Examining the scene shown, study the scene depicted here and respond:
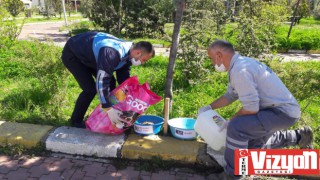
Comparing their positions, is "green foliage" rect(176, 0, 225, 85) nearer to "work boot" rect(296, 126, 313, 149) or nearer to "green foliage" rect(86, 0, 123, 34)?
"work boot" rect(296, 126, 313, 149)

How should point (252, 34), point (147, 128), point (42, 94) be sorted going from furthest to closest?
point (252, 34) < point (42, 94) < point (147, 128)

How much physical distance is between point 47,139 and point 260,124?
233 centimetres

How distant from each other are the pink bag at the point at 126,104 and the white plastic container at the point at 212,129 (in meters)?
0.64

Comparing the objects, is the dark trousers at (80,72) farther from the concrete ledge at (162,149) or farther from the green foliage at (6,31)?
the green foliage at (6,31)

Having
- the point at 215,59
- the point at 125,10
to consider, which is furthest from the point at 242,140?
the point at 125,10

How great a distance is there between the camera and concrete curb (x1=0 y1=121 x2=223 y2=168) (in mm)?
3314

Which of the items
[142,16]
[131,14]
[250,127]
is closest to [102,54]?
[250,127]

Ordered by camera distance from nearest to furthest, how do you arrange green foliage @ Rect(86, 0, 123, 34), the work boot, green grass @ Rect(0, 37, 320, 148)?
the work boot → green grass @ Rect(0, 37, 320, 148) → green foliage @ Rect(86, 0, 123, 34)

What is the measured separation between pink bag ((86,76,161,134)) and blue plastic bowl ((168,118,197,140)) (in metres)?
0.42

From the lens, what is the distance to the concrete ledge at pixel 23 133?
11.5 ft

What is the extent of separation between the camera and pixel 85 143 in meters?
3.42

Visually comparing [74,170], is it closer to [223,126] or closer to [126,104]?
[126,104]

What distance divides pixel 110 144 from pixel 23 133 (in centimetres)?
109

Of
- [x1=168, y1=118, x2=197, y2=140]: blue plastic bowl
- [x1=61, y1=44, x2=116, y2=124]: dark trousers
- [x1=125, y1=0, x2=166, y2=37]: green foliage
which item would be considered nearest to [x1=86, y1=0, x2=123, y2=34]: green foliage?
[x1=125, y1=0, x2=166, y2=37]: green foliage
